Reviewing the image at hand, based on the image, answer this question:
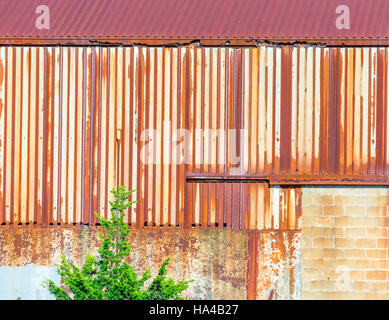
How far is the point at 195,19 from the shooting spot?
12.1 m

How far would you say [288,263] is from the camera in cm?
1142

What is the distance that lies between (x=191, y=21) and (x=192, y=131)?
8.19ft

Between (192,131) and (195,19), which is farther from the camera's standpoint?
(195,19)

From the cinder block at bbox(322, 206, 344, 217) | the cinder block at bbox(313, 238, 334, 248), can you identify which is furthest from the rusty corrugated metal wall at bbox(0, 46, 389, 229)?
the cinder block at bbox(322, 206, 344, 217)

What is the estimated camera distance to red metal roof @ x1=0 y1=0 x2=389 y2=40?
11.9 meters

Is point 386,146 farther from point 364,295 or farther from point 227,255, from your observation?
point 227,255

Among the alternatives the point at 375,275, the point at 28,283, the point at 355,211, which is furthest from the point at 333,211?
the point at 28,283

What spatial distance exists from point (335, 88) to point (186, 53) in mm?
3251

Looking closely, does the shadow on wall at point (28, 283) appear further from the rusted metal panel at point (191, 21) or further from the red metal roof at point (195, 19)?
the red metal roof at point (195, 19)

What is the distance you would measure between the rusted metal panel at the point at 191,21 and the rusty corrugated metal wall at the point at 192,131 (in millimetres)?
393

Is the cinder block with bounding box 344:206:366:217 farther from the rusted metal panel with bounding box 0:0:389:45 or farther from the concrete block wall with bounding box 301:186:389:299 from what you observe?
the rusted metal panel with bounding box 0:0:389:45

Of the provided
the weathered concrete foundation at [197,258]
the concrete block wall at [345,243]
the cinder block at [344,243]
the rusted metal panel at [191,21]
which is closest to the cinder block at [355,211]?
the concrete block wall at [345,243]

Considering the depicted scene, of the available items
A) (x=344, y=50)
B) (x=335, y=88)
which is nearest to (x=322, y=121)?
(x=335, y=88)

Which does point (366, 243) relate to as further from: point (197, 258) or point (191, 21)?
point (191, 21)
